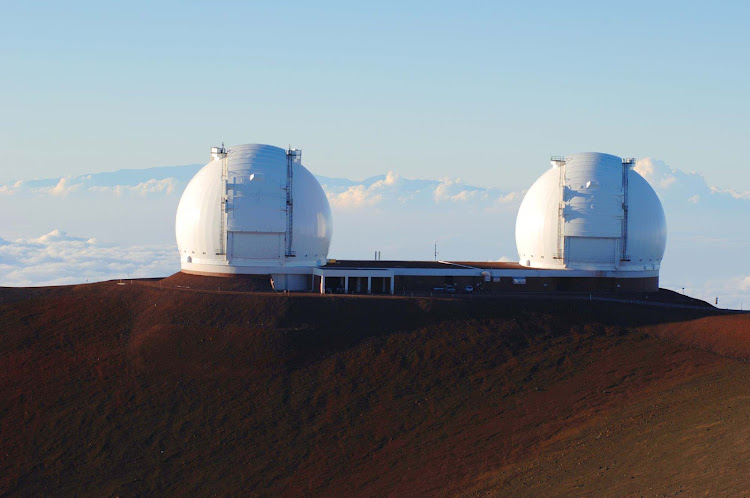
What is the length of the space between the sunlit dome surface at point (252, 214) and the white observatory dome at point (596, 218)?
16.8 meters

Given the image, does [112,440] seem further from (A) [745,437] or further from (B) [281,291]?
(A) [745,437]

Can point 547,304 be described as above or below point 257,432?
above

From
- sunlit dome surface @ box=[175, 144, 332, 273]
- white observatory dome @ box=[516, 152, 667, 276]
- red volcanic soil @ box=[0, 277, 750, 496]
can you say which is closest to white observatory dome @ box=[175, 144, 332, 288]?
sunlit dome surface @ box=[175, 144, 332, 273]

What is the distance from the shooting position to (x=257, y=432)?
37.3 m

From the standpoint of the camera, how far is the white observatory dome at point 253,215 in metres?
52.5

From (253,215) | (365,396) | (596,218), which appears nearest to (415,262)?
(596,218)

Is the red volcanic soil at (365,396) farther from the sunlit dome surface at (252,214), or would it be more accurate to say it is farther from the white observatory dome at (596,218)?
the white observatory dome at (596,218)

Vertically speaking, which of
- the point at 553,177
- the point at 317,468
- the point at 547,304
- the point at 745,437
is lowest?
the point at 317,468

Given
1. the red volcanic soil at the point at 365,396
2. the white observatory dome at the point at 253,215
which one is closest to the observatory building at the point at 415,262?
the white observatory dome at the point at 253,215

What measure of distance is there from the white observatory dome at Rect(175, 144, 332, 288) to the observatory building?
0.06 metres

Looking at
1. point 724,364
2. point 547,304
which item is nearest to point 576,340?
point 547,304

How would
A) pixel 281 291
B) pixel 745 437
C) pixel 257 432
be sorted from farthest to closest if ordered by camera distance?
1. pixel 281 291
2. pixel 257 432
3. pixel 745 437

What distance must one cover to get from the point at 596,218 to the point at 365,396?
2604 centimetres

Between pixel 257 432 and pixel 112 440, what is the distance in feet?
21.5
